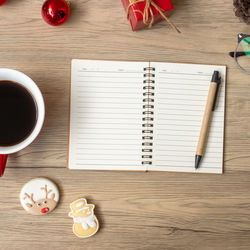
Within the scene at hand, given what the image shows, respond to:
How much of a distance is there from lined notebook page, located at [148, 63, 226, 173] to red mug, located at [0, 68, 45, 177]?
30 centimetres

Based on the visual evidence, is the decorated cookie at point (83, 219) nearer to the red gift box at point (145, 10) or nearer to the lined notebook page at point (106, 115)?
the lined notebook page at point (106, 115)

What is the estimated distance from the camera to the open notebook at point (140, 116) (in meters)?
0.79

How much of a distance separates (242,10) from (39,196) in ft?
2.29

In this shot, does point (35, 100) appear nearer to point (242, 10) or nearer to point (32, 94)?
point (32, 94)

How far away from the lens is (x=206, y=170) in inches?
31.7

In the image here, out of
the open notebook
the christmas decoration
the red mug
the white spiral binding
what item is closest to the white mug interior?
the red mug

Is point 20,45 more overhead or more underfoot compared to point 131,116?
more overhead

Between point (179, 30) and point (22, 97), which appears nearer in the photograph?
point (22, 97)

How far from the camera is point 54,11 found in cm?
76

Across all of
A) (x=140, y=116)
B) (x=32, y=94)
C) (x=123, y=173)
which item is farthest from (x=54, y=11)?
(x=123, y=173)

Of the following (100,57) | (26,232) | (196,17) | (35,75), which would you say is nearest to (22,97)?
(35,75)

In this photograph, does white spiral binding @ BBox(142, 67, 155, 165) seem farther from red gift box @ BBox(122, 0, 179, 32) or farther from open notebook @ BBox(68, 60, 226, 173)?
red gift box @ BBox(122, 0, 179, 32)

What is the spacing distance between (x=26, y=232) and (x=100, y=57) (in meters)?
0.48

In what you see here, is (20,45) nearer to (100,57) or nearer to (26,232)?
(100,57)
